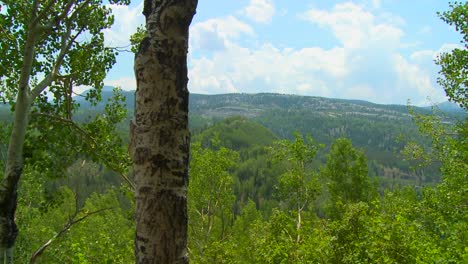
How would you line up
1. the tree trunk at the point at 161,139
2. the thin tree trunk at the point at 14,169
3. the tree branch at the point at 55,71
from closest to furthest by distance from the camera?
the tree trunk at the point at 161,139
the thin tree trunk at the point at 14,169
the tree branch at the point at 55,71

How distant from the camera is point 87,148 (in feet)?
27.3

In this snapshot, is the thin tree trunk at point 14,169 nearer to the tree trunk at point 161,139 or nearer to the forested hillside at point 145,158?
the forested hillside at point 145,158

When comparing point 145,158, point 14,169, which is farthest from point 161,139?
point 14,169

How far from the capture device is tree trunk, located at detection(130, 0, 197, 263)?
9.74ft

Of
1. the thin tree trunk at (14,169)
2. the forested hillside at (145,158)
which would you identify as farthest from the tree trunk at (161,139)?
the thin tree trunk at (14,169)

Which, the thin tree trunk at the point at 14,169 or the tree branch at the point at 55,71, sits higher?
the tree branch at the point at 55,71

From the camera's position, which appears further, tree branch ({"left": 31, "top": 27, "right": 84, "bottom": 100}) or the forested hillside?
tree branch ({"left": 31, "top": 27, "right": 84, "bottom": 100})

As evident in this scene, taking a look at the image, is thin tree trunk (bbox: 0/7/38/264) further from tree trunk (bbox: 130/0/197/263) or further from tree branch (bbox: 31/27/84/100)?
tree trunk (bbox: 130/0/197/263)

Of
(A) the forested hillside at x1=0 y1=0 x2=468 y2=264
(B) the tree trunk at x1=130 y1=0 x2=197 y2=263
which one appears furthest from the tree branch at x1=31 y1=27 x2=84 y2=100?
(B) the tree trunk at x1=130 y1=0 x2=197 y2=263

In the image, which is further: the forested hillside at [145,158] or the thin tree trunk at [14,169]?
the thin tree trunk at [14,169]

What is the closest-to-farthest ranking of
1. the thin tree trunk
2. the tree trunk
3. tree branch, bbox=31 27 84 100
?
the tree trunk
the thin tree trunk
tree branch, bbox=31 27 84 100

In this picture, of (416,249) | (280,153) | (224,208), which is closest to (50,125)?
(416,249)

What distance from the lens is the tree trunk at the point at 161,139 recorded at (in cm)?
297

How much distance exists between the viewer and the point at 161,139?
300 cm
